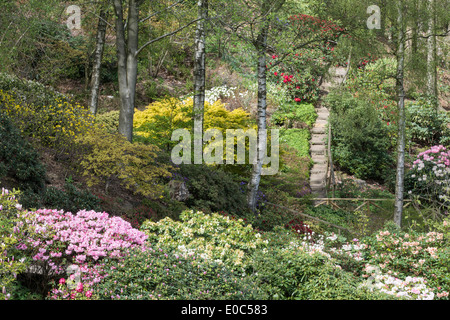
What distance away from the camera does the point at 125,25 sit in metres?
10.1

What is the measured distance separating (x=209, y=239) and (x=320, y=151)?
10.3 m

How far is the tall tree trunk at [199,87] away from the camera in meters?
10.6

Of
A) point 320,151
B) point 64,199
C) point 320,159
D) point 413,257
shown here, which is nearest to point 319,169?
point 320,159

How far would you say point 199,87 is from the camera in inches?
432

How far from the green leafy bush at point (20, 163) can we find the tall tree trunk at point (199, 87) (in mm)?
4188

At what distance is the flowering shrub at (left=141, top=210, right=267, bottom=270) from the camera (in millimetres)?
5652

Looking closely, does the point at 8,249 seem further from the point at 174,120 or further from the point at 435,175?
the point at 435,175

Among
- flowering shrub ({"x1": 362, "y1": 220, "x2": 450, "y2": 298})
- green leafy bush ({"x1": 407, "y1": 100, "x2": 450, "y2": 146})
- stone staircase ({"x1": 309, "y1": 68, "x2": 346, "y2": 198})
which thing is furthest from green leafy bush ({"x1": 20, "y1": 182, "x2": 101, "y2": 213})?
green leafy bush ({"x1": 407, "y1": 100, "x2": 450, "y2": 146})

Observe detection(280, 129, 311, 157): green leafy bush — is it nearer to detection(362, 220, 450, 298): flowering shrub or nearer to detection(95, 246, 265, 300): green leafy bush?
detection(362, 220, 450, 298): flowering shrub
